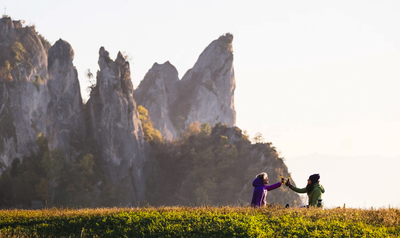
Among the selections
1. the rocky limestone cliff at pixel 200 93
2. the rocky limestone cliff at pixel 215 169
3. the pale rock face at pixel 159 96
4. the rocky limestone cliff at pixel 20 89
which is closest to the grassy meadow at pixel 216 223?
the rocky limestone cliff at pixel 215 169

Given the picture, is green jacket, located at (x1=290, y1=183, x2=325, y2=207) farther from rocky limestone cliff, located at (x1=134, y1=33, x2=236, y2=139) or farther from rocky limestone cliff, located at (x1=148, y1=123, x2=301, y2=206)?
rocky limestone cliff, located at (x1=134, y1=33, x2=236, y2=139)

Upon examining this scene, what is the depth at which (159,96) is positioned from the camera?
152000mm

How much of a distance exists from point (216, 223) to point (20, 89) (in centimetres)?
10504

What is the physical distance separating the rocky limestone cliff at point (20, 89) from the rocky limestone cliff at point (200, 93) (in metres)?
37.3

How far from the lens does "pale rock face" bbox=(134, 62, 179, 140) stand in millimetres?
148250

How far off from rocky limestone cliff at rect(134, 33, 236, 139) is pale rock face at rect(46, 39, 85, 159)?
55668mm

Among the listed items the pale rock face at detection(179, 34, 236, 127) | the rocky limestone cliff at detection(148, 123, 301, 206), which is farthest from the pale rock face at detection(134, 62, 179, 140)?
the rocky limestone cliff at detection(148, 123, 301, 206)

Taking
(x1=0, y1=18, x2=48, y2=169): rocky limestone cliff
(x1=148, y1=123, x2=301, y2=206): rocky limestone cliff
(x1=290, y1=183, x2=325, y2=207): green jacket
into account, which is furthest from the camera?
(x1=0, y1=18, x2=48, y2=169): rocky limestone cliff

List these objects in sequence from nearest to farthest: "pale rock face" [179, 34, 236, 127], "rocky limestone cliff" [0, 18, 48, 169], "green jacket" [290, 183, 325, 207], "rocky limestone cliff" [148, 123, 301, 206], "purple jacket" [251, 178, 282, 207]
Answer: "green jacket" [290, 183, 325, 207] → "purple jacket" [251, 178, 282, 207] → "rocky limestone cliff" [148, 123, 301, 206] → "rocky limestone cliff" [0, 18, 48, 169] → "pale rock face" [179, 34, 236, 127]

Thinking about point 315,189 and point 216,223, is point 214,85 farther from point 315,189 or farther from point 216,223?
point 216,223

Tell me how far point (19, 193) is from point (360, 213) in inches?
3019

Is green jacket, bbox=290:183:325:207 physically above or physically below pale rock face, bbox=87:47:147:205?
below

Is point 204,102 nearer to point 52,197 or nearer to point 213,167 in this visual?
point 213,167

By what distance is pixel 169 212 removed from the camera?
740 inches
